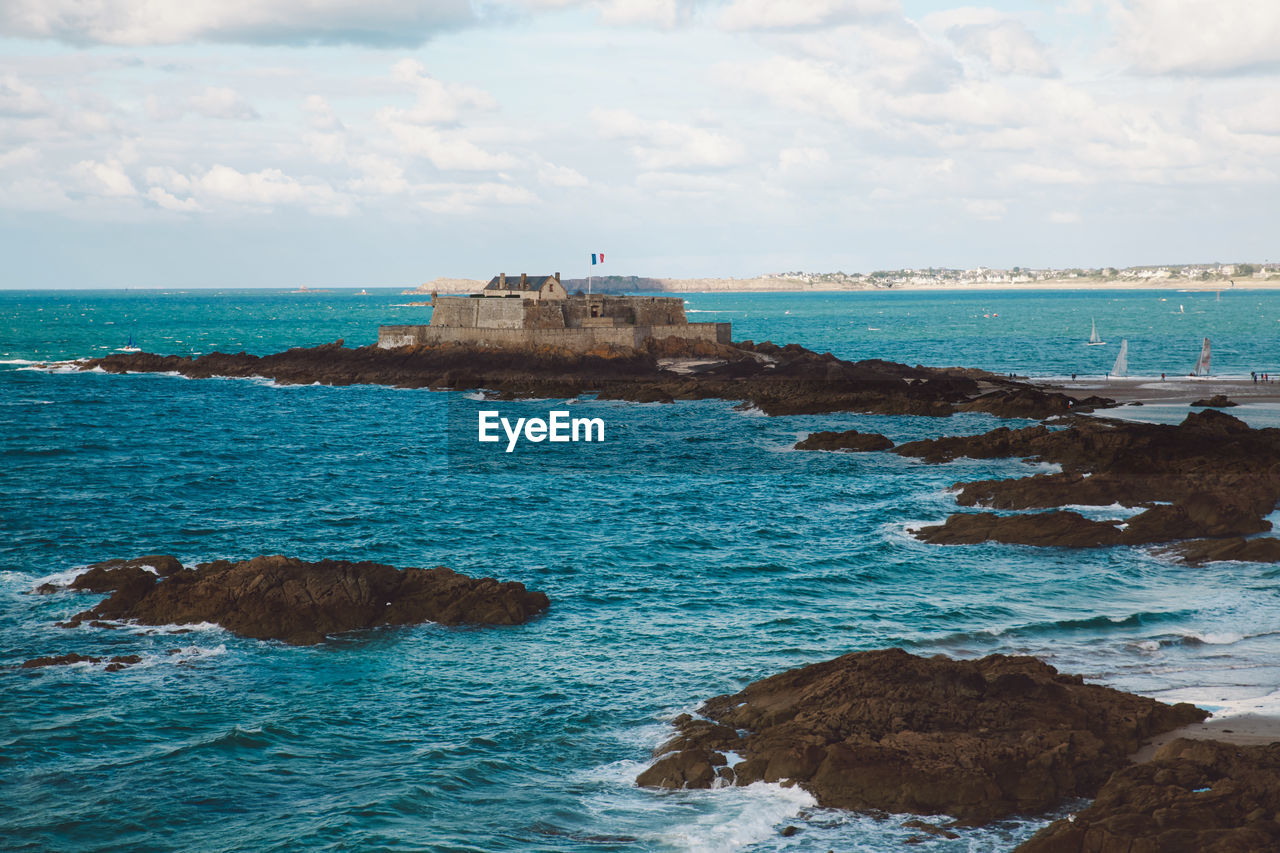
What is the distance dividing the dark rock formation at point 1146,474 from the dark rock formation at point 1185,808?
50.6 ft

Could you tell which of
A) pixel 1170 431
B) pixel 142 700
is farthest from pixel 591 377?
pixel 142 700

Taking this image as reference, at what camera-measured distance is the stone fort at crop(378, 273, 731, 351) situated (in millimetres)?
71938

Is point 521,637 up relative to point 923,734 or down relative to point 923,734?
down

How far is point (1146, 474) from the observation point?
3506 cm

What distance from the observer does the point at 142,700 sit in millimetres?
18094

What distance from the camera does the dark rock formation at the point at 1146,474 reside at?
29000 millimetres

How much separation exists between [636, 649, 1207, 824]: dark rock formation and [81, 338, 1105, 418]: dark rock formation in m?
38.4

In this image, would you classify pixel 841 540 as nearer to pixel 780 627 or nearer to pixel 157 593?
pixel 780 627

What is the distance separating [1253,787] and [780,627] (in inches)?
402

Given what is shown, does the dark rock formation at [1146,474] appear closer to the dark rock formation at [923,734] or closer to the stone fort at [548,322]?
the dark rock formation at [923,734]

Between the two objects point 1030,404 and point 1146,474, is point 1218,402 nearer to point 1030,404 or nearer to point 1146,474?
point 1030,404

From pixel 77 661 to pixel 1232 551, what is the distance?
83.4 ft

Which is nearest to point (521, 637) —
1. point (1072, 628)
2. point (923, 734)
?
point (923, 734)

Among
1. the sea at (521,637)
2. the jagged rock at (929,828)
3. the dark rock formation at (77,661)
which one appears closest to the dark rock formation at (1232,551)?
the sea at (521,637)
